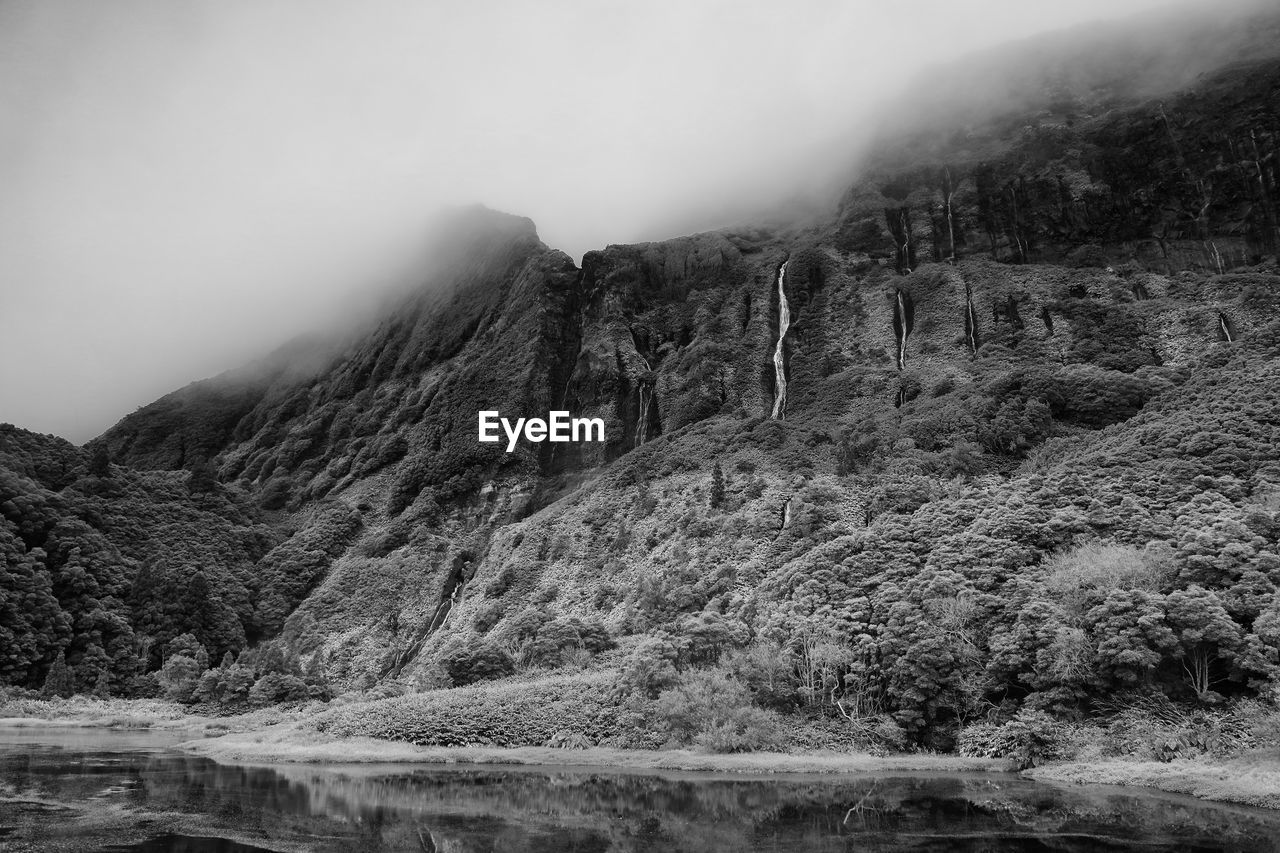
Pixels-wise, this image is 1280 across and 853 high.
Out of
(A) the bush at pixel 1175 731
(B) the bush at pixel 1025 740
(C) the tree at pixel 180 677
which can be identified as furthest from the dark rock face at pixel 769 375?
(A) the bush at pixel 1175 731

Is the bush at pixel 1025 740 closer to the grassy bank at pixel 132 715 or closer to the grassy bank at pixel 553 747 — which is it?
the grassy bank at pixel 553 747

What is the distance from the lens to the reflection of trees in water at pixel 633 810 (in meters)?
24.6

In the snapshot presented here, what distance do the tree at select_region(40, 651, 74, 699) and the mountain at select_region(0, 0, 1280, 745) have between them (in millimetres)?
4734

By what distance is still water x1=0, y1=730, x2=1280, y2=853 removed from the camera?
78.7ft

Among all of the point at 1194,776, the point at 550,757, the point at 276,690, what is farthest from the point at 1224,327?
the point at 276,690

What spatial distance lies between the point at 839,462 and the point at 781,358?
124 feet

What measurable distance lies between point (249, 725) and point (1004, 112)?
14521cm

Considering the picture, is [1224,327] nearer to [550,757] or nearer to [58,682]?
[550,757]

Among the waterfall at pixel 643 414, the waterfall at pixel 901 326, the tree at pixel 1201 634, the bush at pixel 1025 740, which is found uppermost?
the waterfall at pixel 901 326

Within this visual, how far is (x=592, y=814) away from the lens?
30.1 meters

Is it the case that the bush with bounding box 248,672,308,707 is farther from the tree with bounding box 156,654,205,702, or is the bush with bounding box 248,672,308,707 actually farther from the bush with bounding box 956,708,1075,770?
the bush with bounding box 956,708,1075,770

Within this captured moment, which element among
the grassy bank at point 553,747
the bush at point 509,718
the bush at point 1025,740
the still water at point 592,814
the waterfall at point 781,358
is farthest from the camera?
the waterfall at point 781,358

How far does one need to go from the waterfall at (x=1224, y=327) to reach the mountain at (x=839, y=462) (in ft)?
1.62

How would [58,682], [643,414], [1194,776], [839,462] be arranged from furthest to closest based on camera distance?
[643,414]
[58,682]
[839,462]
[1194,776]
